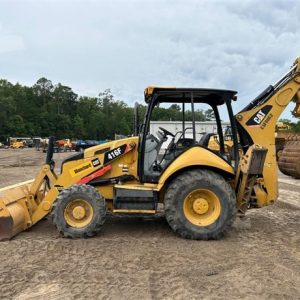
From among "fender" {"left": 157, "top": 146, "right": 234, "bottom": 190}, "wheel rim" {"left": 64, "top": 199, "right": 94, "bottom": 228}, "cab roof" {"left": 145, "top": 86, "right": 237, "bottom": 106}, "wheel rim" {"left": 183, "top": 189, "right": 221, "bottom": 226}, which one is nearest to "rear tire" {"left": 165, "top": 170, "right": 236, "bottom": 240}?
"wheel rim" {"left": 183, "top": 189, "right": 221, "bottom": 226}

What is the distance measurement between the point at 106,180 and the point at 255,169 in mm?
2452

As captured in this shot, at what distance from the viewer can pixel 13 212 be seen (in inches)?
279

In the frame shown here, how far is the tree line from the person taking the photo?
11644cm

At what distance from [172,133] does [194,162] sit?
0.87m

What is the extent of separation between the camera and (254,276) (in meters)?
5.25

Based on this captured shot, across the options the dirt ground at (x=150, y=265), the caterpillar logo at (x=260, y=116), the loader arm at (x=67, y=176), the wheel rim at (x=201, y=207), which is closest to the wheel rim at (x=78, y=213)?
the dirt ground at (x=150, y=265)

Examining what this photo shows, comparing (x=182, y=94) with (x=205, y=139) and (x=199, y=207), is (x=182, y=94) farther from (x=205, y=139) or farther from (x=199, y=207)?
(x=199, y=207)

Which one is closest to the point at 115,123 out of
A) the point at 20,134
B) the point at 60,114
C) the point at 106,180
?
the point at 60,114

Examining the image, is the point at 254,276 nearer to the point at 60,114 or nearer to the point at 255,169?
the point at 255,169

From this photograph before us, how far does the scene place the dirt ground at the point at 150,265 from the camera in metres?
4.76

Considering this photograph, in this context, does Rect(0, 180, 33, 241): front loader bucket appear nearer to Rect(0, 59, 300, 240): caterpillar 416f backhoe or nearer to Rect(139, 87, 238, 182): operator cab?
Rect(0, 59, 300, 240): caterpillar 416f backhoe

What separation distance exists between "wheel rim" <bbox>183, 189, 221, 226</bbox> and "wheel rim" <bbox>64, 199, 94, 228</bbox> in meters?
1.50

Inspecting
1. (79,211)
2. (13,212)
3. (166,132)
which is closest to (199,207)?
(166,132)

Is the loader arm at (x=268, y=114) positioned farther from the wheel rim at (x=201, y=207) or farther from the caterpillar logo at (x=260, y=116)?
the wheel rim at (x=201, y=207)
